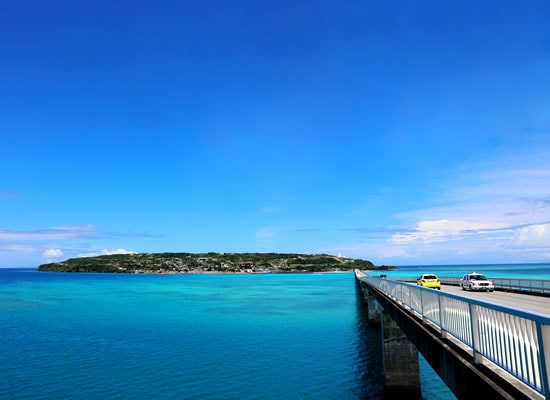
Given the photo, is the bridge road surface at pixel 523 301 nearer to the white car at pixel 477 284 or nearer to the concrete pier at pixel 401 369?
the concrete pier at pixel 401 369

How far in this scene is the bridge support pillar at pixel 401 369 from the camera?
808 inches

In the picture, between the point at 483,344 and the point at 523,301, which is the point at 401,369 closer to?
the point at 523,301

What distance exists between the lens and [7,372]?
2450cm

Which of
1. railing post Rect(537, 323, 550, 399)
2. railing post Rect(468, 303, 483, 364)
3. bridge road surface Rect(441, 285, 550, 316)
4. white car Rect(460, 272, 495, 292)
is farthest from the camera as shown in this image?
white car Rect(460, 272, 495, 292)

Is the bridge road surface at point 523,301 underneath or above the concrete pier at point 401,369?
above

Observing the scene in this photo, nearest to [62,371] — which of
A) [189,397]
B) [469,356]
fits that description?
[189,397]

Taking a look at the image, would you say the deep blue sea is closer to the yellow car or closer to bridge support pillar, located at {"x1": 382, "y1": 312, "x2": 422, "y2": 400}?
bridge support pillar, located at {"x1": 382, "y1": 312, "x2": 422, "y2": 400}

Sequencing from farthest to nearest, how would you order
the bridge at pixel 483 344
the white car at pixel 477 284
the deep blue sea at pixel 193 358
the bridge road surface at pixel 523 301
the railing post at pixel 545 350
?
the white car at pixel 477 284
the deep blue sea at pixel 193 358
the bridge road surface at pixel 523 301
the bridge at pixel 483 344
the railing post at pixel 545 350

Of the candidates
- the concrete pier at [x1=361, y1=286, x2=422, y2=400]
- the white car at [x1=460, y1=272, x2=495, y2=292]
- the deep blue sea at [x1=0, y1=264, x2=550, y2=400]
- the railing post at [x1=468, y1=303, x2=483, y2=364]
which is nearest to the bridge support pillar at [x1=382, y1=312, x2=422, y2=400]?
the concrete pier at [x1=361, y1=286, x2=422, y2=400]

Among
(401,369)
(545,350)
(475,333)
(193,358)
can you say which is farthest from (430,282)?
(545,350)

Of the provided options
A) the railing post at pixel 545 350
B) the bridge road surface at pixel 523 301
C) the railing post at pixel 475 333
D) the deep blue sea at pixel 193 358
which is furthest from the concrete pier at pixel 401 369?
the railing post at pixel 545 350

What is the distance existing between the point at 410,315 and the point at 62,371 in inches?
884

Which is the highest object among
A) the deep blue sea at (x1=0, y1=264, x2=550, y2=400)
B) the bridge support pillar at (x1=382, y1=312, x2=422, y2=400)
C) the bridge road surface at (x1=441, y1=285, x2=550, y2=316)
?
the bridge road surface at (x1=441, y1=285, x2=550, y2=316)

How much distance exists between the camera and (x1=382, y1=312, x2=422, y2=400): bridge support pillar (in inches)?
808
